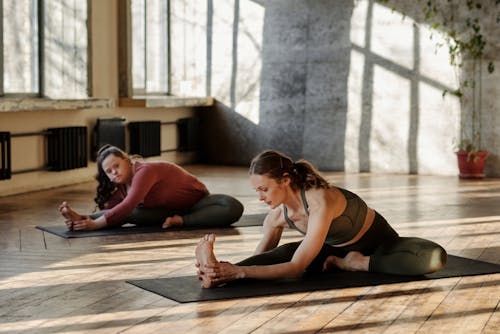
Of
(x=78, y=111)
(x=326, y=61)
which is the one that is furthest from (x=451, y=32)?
(x=78, y=111)

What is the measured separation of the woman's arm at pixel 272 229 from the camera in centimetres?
414

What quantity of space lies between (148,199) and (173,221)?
239 millimetres

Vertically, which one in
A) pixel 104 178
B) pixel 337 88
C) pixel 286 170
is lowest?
pixel 104 178

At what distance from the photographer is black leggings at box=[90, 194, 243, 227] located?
19.6 ft

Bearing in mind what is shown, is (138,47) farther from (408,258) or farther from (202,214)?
(408,258)

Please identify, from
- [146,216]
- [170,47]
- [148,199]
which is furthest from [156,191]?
[170,47]

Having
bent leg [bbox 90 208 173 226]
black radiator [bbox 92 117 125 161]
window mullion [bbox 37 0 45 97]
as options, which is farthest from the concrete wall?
bent leg [bbox 90 208 173 226]

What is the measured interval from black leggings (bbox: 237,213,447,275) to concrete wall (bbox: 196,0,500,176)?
6330mm

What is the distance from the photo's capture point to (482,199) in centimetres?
792

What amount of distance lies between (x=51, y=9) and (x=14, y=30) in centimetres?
60

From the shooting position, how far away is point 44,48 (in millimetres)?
8898

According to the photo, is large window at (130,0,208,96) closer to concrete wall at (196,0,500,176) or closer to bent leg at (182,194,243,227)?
concrete wall at (196,0,500,176)

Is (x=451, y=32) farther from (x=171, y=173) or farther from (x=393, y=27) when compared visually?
(x=171, y=173)

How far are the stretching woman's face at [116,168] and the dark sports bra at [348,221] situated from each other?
1.69 meters
